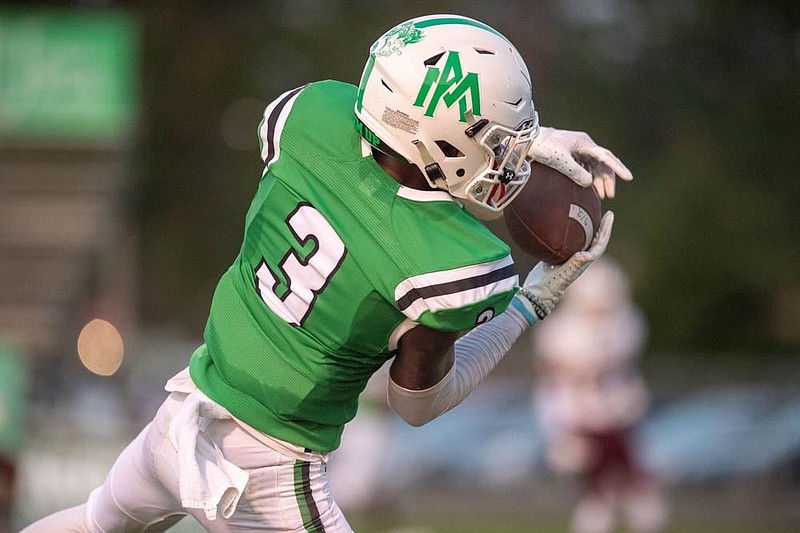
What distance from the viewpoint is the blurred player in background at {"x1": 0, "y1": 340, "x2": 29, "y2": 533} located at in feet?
18.2

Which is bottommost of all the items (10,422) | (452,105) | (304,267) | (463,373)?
(10,422)

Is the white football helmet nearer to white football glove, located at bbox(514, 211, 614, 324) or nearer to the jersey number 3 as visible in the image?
the jersey number 3

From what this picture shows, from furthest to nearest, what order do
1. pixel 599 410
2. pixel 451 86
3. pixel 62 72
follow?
pixel 62 72 → pixel 599 410 → pixel 451 86

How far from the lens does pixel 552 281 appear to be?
3.62m

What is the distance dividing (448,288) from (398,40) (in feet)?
2.10

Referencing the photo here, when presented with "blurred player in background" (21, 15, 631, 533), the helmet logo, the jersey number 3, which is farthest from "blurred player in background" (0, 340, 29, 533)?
the helmet logo

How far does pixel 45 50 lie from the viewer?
546 inches

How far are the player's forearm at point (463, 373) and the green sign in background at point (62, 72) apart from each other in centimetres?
1031

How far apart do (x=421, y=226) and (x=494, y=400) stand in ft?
27.7

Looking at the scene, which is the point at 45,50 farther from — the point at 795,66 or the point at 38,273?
the point at 795,66

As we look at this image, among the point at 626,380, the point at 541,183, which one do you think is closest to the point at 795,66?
the point at 626,380

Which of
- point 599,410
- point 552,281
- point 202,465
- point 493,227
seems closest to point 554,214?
point 552,281

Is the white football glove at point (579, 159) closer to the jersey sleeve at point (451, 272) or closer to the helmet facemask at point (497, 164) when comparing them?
the helmet facemask at point (497, 164)

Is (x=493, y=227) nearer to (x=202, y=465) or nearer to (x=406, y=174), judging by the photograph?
(x=406, y=174)
